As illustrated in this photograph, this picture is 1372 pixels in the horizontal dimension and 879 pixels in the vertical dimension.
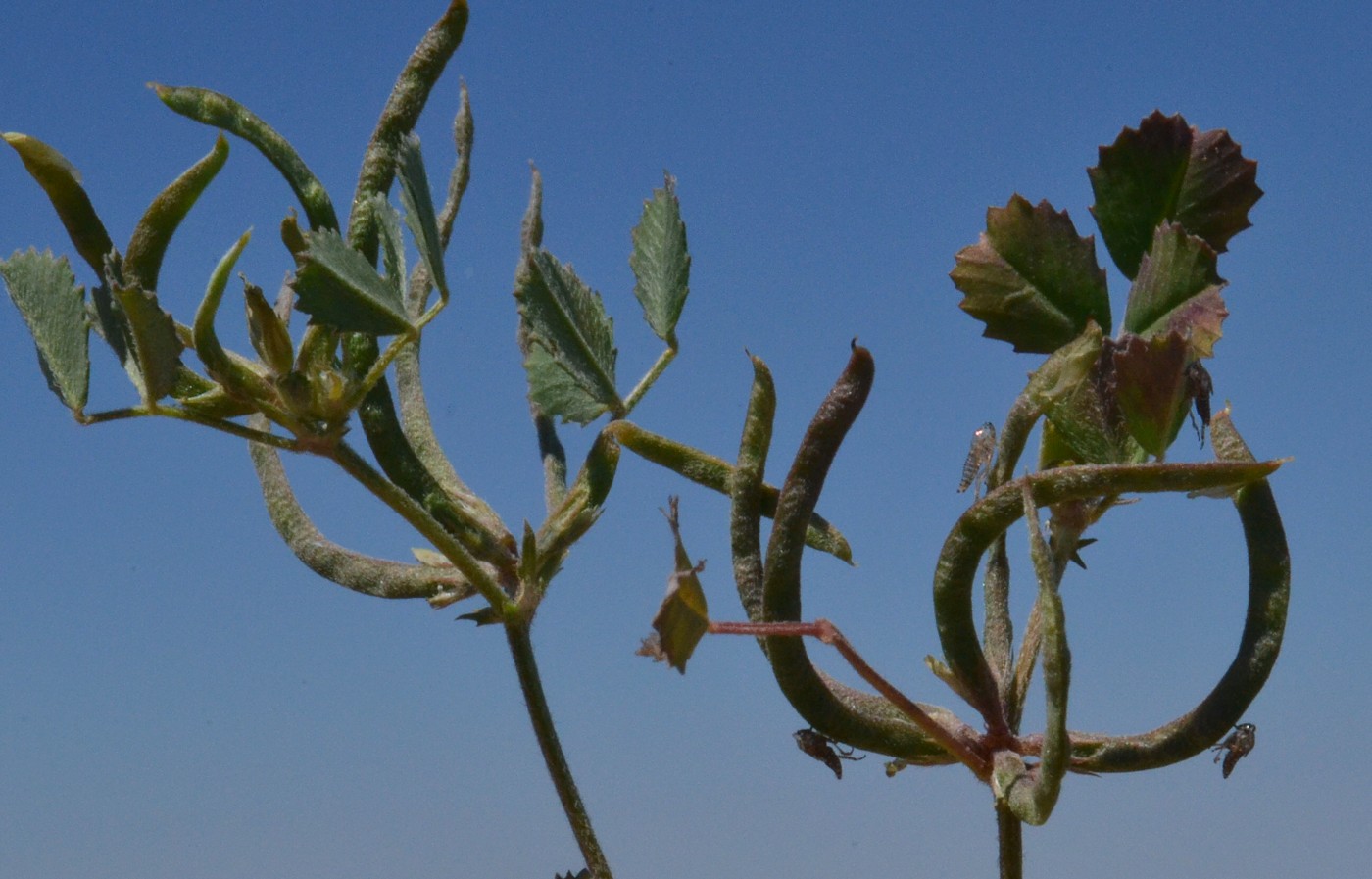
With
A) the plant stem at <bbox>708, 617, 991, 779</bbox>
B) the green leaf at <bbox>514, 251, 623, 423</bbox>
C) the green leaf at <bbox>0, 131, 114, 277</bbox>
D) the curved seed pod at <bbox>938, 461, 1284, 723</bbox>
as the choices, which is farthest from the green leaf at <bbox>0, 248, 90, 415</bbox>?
the curved seed pod at <bbox>938, 461, 1284, 723</bbox>

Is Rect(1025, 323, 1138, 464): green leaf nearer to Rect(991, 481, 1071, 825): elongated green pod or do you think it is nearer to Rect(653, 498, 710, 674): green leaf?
Rect(991, 481, 1071, 825): elongated green pod

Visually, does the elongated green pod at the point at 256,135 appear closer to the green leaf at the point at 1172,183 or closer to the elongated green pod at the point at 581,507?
the elongated green pod at the point at 581,507

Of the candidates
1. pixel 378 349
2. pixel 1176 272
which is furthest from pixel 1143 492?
pixel 378 349

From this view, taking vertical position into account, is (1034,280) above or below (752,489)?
above

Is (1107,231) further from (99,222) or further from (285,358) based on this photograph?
(99,222)

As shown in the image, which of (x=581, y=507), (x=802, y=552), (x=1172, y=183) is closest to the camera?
(x=802, y=552)

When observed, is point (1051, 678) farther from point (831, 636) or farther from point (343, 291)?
point (343, 291)

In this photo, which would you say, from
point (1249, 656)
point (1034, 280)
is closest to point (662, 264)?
point (1034, 280)
